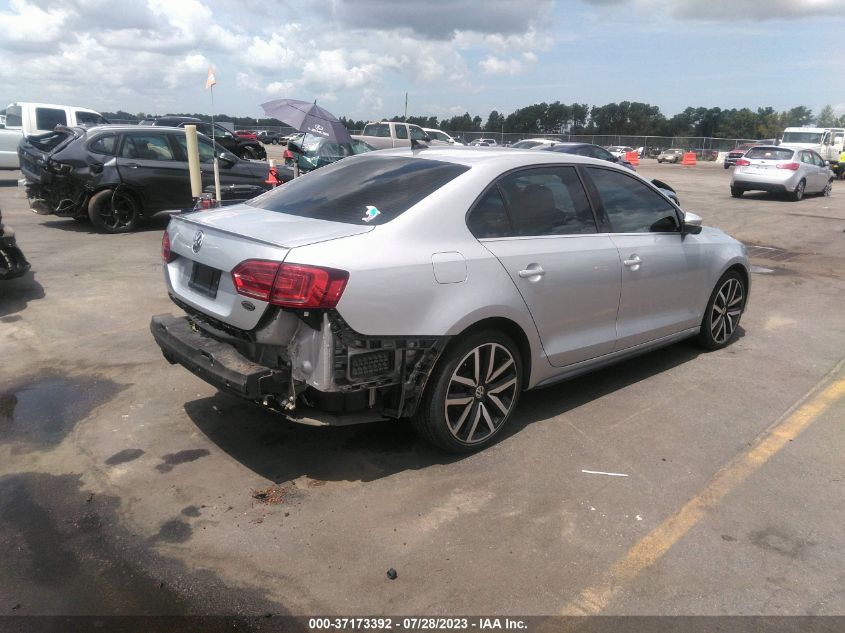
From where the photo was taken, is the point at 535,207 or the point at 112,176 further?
the point at 112,176

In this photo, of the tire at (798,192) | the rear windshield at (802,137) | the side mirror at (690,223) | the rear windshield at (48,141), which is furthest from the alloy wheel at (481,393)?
the rear windshield at (802,137)

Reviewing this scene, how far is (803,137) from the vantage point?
29891 mm

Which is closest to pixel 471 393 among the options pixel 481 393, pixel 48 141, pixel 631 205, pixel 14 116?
pixel 481 393

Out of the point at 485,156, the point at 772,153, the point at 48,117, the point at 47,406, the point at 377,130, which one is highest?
the point at 377,130

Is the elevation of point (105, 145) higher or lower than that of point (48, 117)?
lower

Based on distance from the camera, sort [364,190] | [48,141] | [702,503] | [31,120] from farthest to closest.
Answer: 1. [31,120]
2. [48,141]
3. [364,190]
4. [702,503]

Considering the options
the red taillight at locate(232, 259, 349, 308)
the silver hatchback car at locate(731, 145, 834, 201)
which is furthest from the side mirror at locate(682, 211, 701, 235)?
the silver hatchback car at locate(731, 145, 834, 201)

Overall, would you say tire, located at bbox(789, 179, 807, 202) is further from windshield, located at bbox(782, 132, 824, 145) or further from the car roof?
the car roof

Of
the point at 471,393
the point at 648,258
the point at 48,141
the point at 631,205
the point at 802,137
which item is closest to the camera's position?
the point at 471,393

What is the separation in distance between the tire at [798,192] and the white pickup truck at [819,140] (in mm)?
11829

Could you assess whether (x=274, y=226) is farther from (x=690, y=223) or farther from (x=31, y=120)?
(x=31, y=120)

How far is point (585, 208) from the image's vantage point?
439 centimetres

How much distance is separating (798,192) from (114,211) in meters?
17.8

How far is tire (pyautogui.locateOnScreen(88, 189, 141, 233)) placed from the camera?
1027 centimetres
